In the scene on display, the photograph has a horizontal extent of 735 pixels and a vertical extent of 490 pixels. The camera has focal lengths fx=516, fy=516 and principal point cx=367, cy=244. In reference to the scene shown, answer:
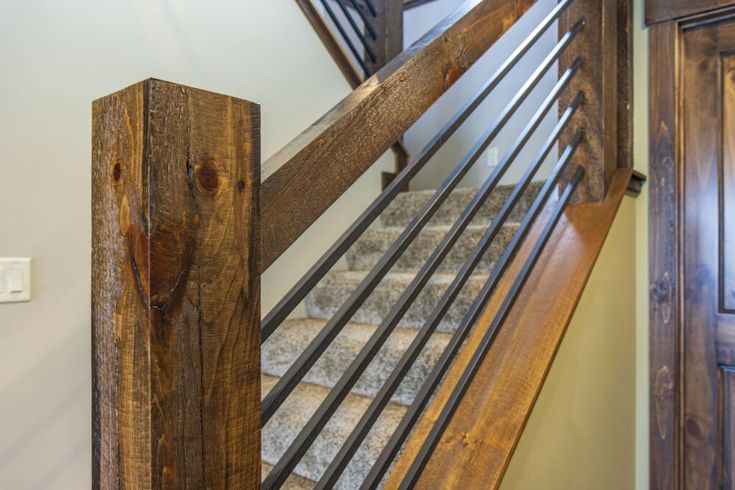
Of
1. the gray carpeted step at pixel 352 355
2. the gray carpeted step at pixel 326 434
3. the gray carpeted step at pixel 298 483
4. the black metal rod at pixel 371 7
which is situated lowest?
the gray carpeted step at pixel 298 483

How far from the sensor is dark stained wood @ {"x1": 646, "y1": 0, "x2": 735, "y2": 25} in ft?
5.50

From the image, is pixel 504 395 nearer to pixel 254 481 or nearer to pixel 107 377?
pixel 254 481

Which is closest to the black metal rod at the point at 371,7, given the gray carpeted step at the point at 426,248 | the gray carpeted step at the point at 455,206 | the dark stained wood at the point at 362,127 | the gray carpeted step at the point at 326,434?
the gray carpeted step at the point at 455,206

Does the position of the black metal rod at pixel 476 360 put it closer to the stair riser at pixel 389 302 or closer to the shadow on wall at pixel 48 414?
the stair riser at pixel 389 302

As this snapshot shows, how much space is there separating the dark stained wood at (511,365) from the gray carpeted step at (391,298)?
11.7 inches

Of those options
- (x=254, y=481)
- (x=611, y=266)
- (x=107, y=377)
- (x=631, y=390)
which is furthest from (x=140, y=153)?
(x=631, y=390)

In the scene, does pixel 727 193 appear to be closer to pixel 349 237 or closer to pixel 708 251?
pixel 708 251

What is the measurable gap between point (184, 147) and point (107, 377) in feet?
0.81

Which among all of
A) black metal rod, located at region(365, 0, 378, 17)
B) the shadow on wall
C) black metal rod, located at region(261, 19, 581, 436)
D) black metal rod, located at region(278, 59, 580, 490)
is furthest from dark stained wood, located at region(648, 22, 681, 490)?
the shadow on wall

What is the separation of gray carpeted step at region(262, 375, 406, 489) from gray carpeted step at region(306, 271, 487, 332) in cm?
33

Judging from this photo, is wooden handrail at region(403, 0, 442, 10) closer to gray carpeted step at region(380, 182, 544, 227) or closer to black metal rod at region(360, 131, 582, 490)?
gray carpeted step at region(380, 182, 544, 227)

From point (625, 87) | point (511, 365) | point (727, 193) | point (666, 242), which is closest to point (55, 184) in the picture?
point (511, 365)

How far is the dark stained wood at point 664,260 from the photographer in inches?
69.2

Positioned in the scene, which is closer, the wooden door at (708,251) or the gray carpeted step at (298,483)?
the gray carpeted step at (298,483)
